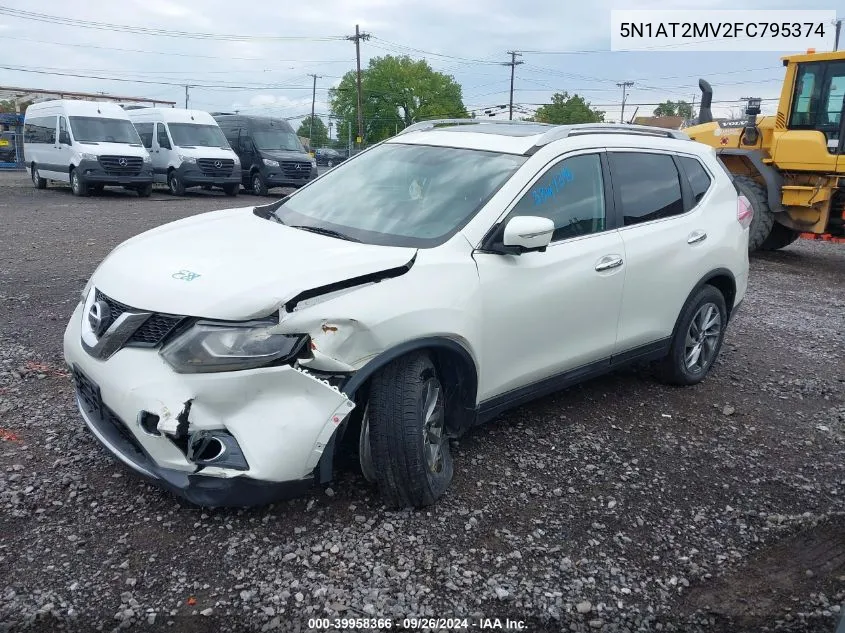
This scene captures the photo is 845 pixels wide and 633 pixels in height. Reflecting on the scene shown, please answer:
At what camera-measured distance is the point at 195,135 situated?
67.5 feet

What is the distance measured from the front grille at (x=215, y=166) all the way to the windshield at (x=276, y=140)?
1807 mm

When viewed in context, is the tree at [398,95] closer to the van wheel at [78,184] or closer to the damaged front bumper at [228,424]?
the van wheel at [78,184]

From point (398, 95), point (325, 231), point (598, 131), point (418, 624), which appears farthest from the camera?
point (398, 95)

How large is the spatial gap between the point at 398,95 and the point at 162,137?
75680 mm

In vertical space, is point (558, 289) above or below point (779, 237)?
above

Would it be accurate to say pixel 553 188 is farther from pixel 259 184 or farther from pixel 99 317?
pixel 259 184

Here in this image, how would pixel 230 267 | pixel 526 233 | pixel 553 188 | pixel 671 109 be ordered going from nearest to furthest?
1. pixel 230 267
2. pixel 526 233
3. pixel 553 188
4. pixel 671 109

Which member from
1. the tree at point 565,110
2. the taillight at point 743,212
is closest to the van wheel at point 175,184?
the taillight at point 743,212

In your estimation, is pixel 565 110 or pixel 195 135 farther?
pixel 565 110

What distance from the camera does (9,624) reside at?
258 centimetres

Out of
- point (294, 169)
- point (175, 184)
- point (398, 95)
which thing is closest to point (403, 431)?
point (175, 184)

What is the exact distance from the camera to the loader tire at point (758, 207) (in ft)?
35.8

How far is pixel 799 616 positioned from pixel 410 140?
3236 mm

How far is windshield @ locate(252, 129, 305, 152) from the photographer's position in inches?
870
